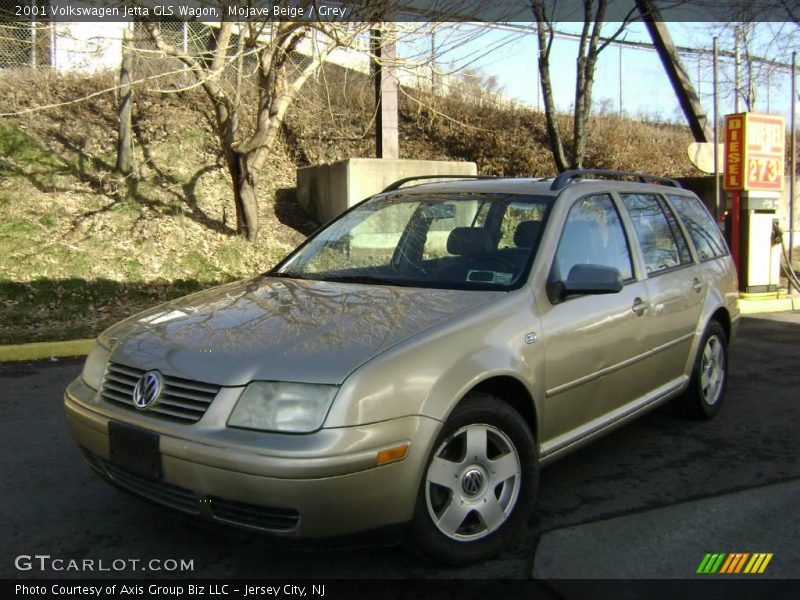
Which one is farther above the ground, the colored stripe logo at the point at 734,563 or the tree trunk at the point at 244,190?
the tree trunk at the point at 244,190

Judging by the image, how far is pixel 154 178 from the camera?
13086 millimetres

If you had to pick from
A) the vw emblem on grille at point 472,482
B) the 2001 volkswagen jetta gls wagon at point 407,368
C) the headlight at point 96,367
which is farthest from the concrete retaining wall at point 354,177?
the vw emblem on grille at point 472,482

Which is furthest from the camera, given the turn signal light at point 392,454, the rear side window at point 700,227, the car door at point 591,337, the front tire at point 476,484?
the rear side window at point 700,227

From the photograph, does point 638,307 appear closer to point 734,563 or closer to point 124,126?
point 734,563

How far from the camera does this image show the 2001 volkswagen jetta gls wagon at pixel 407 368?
2693 millimetres

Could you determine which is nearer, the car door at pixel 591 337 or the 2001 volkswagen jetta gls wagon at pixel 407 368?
the 2001 volkswagen jetta gls wagon at pixel 407 368

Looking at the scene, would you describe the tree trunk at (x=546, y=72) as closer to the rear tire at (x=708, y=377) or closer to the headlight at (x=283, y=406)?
the rear tire at (x=708, y=377)

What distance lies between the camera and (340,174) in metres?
12.5

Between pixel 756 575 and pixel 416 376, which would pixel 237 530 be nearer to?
pixel 416 376

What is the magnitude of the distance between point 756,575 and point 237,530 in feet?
7.08

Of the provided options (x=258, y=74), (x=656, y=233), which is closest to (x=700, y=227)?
(x=656, y=233)

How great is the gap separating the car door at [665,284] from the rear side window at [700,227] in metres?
0.21

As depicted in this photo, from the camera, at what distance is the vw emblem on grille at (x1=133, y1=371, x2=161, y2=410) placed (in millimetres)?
2918

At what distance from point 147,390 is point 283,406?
0.63 m
